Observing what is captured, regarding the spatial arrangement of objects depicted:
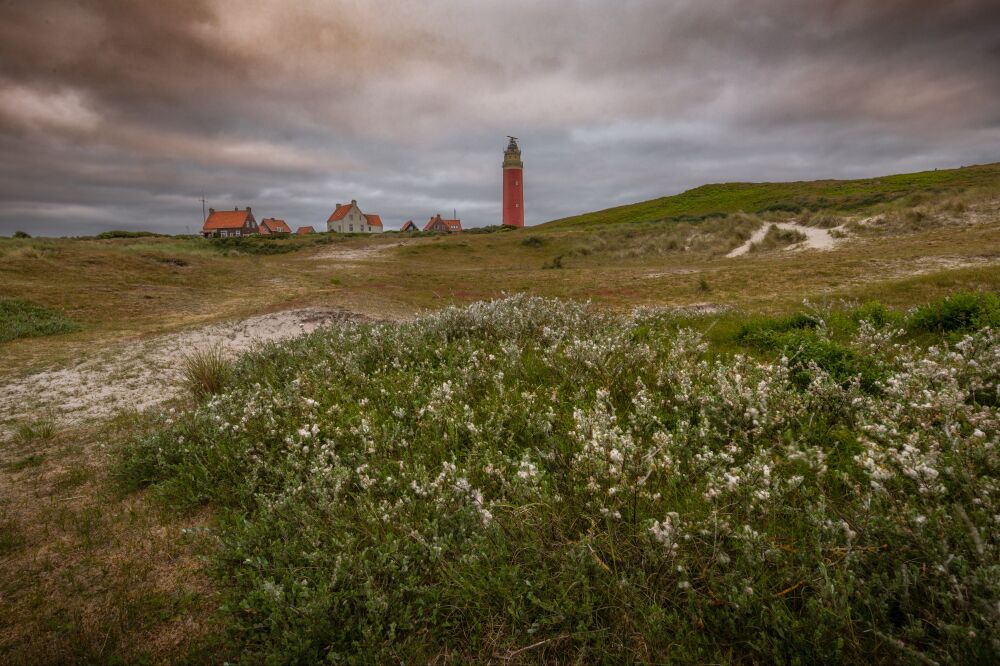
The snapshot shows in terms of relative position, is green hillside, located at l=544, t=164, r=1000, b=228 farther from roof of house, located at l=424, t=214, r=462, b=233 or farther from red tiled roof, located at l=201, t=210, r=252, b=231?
red tiled roof, located at l=201, t=210, r=252, b=231

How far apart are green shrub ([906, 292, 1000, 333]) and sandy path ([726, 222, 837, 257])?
26816mm

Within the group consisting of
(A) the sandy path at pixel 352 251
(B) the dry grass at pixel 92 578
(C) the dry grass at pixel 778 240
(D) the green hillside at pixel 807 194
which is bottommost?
(B) the dry grass at pixel 92 578

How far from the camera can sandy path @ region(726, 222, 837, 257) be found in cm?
3073

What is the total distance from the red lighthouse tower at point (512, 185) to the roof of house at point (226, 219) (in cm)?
5380

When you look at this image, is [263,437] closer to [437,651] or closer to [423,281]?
[437,651]

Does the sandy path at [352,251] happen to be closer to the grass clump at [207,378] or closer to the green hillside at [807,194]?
the green hillside at [807,194]

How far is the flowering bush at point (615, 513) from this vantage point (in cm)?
225

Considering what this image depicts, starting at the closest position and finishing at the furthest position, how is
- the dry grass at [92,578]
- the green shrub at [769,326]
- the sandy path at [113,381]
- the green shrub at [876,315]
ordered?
the dry grass at [92,578] < the green shrub at [769,326] < the green shrub at [876,315] < the sandy path at [113,381]

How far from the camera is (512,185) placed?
307ft

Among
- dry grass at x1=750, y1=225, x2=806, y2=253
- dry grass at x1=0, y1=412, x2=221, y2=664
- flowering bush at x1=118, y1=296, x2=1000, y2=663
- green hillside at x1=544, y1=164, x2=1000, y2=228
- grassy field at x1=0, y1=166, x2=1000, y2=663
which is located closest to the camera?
flowering bush at x1=118, y1=296, x2=1000, y2=663

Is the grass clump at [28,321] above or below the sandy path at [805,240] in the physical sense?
below

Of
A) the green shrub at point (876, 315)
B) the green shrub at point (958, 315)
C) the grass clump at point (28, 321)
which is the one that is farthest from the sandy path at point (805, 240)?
the grass clump at point (28, 321)

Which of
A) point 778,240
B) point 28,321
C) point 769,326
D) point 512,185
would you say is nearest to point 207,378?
point 769,326

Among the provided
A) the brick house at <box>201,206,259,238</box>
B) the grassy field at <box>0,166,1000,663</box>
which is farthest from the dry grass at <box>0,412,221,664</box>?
→ the brick house at <box>201,206,259,238</box>
